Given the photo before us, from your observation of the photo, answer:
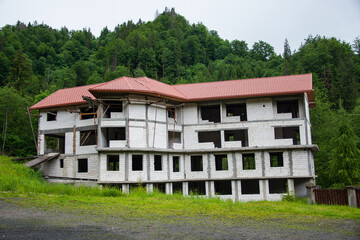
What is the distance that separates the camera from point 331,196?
22141 millimetres

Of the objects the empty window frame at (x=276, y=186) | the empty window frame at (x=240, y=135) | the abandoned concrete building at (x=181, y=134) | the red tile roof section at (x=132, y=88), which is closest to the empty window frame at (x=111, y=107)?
the abandoned concrete building at (x=181, y=134)

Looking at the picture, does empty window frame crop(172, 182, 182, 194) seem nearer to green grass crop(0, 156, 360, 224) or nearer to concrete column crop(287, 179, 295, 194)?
concrete column crop(287, 179, 295, 194)

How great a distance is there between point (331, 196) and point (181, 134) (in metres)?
15.3

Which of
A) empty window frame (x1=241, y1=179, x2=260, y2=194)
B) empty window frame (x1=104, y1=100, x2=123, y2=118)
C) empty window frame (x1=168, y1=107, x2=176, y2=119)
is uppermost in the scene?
empty window frame (x1=104, y1=100, x2=123, y2=118)

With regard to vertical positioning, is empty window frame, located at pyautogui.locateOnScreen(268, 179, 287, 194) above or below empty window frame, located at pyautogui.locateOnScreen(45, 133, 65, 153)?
below

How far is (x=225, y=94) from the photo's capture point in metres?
32.6

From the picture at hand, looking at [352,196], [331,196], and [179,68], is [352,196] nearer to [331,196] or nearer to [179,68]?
[331,196]

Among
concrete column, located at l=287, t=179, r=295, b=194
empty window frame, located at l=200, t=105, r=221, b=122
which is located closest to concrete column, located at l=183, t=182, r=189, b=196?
empty window frame, located at l=200, t=105, r=221, b=122

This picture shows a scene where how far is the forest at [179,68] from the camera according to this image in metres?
44.2

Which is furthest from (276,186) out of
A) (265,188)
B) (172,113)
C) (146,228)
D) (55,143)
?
(55,143)

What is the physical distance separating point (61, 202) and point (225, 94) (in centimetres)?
1875

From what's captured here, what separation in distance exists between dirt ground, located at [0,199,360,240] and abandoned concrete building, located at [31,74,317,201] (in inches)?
555

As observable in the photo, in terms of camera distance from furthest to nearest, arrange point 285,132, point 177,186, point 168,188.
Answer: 1. point 285,132
2. point 177,186
3. point 168,188

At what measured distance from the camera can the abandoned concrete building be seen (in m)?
29.8
